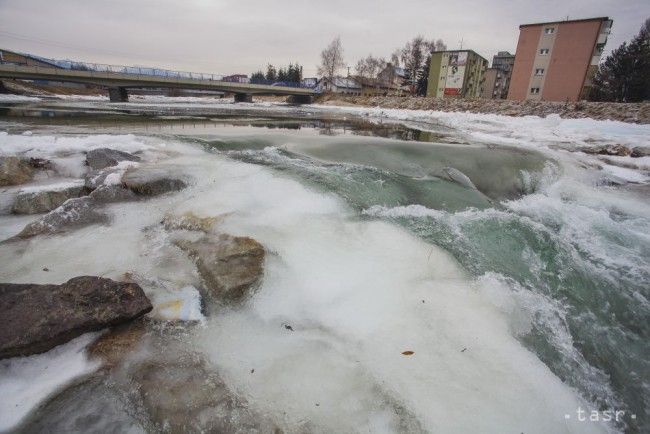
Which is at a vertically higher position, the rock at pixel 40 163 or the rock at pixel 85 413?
the rock at pixel 40 163

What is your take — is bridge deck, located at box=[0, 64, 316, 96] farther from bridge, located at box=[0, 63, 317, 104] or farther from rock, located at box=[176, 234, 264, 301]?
rock, located at box=[176, 234, 264, 301]

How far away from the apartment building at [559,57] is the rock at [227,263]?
42211mm

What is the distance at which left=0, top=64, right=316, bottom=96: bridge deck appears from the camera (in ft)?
103

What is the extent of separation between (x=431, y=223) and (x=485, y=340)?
2.09 metres

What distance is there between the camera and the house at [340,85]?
71250mm

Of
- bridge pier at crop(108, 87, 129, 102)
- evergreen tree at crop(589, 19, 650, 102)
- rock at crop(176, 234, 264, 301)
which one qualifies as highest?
evergreen tree at crop(589, 19, 650, 102)

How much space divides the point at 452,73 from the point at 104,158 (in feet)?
187

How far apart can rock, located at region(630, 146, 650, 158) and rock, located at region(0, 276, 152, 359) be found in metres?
13.0

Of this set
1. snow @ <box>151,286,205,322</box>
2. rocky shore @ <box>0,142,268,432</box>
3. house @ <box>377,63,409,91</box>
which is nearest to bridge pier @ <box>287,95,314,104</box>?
house @ <box>377,63,409,91</box>

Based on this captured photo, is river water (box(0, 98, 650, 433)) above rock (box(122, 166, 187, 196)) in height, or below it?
below

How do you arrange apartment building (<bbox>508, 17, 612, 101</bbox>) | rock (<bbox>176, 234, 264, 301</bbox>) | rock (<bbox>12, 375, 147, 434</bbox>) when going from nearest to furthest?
rock (<bbox>12, 375, 147, 434</bbox>) → rock (<bbox>176, 234, 264, 301</bbox>) → apartment building (<bbox>508, 17, 612, 101</bbox>)

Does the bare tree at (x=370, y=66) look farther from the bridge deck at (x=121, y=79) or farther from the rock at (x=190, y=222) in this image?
the rock at (x=190, y=222)

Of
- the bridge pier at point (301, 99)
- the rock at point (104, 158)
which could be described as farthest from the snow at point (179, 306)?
the bridge pier at point (301, 99)

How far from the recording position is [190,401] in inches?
67.8
